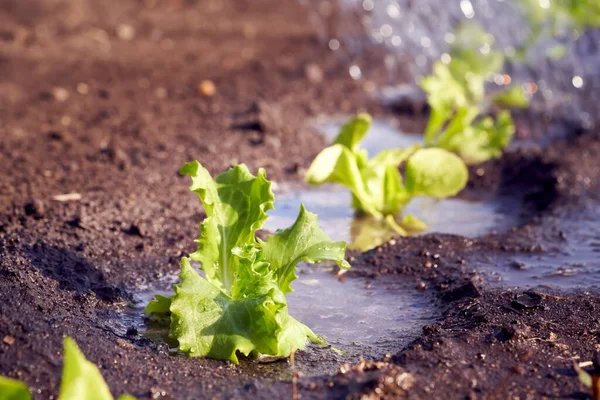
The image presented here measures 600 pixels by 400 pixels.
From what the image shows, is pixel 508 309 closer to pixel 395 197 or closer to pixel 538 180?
pixel 395 197

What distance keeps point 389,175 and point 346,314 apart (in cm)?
101

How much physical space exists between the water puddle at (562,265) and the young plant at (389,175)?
517 millimetres

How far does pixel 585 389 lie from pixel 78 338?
1.46 m

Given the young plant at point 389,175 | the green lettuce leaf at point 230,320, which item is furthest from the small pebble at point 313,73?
the green lettuce leaf at point 230,320

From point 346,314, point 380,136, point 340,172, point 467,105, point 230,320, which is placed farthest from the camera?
point 380,136

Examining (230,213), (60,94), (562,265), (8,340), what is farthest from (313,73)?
(8,340)

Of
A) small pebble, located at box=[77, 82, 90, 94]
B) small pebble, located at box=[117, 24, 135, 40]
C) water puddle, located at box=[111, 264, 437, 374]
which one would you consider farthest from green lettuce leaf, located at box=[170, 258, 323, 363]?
small pebble, located at box=[117, 24, 135, 40]

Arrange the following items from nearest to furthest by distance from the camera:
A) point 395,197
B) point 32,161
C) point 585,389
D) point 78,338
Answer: point 585,389 < point 78,338 < point 395,197 < point 32,161

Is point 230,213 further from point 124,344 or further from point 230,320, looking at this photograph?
point 124,344

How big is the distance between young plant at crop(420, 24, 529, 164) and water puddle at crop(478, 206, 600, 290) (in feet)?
3.01

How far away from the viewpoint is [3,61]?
6.00 metres

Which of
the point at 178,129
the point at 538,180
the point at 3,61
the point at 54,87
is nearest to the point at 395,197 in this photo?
A: the point at 538,180

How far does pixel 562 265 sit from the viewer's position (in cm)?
330

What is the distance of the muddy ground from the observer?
2244 millimetres
